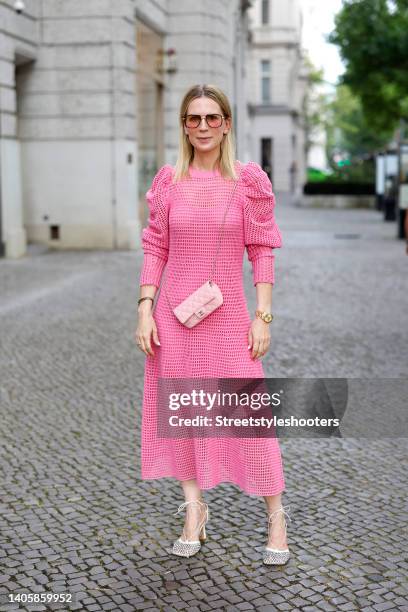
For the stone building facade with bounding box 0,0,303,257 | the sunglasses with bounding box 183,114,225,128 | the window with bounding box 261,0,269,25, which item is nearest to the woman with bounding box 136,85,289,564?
the sunglasses with bounding box 183,114,225,128

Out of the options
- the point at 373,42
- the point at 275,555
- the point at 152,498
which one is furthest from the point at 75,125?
the point at 275,555

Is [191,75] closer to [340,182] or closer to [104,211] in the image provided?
[104,211]

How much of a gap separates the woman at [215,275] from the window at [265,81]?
60.9 m

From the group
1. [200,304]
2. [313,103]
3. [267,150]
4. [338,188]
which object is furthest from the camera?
[313,103]

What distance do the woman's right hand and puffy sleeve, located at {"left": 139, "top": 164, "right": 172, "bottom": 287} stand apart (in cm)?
14

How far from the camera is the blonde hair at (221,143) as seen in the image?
3912mm

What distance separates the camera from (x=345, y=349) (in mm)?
8875

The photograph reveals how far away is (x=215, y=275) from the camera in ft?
12.9

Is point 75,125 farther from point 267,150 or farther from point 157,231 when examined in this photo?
point 267,150

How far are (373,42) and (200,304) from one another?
2861 centimetres

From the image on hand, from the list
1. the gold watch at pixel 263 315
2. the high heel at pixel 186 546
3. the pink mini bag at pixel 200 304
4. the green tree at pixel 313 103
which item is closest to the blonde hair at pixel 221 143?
the pink mini bag at pixel 200 304

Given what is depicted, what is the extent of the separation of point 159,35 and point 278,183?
1614 inches

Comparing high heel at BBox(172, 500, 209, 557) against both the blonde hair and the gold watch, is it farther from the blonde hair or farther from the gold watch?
the blonde hair

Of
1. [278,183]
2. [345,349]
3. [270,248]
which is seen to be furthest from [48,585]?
[278,183]
